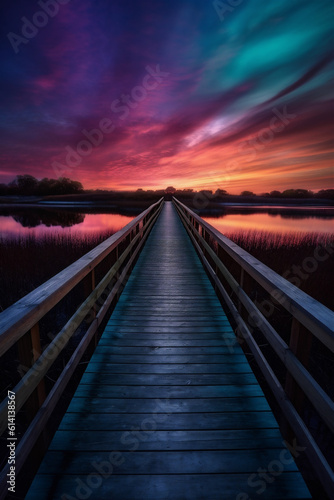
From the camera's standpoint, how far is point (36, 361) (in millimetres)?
1494

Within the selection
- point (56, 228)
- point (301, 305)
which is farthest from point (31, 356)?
point (56, 228)

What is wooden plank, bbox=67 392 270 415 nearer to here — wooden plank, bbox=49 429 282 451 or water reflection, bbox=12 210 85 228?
wooden plank, bbox=49 429 282 451

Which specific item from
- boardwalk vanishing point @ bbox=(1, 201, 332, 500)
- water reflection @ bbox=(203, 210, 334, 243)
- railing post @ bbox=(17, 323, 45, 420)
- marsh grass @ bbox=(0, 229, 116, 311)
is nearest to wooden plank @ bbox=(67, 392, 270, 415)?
boardwalk vanishing point @ bbox=(1, 201, 332, 500)

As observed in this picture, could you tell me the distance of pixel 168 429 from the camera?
190 cm

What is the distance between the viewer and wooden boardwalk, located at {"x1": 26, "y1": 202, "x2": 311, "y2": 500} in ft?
5.03

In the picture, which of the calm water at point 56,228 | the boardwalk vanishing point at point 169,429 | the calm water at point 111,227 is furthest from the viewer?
the calm water at point 111,227

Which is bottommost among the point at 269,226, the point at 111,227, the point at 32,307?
the point at 111,227

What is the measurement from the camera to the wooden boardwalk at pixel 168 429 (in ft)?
5.03

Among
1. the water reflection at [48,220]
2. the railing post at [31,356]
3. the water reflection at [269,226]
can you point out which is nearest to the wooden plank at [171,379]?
the railing post at [31,356]

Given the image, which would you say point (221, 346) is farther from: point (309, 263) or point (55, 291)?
point (309, 263)

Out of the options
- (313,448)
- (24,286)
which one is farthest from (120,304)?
(24,286)

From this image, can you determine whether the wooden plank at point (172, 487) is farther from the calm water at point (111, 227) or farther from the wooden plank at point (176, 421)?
the calm water at point (111, 227)

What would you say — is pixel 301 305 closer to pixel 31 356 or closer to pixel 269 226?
pixel 31 356

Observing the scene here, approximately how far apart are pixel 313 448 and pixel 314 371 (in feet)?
10.2
